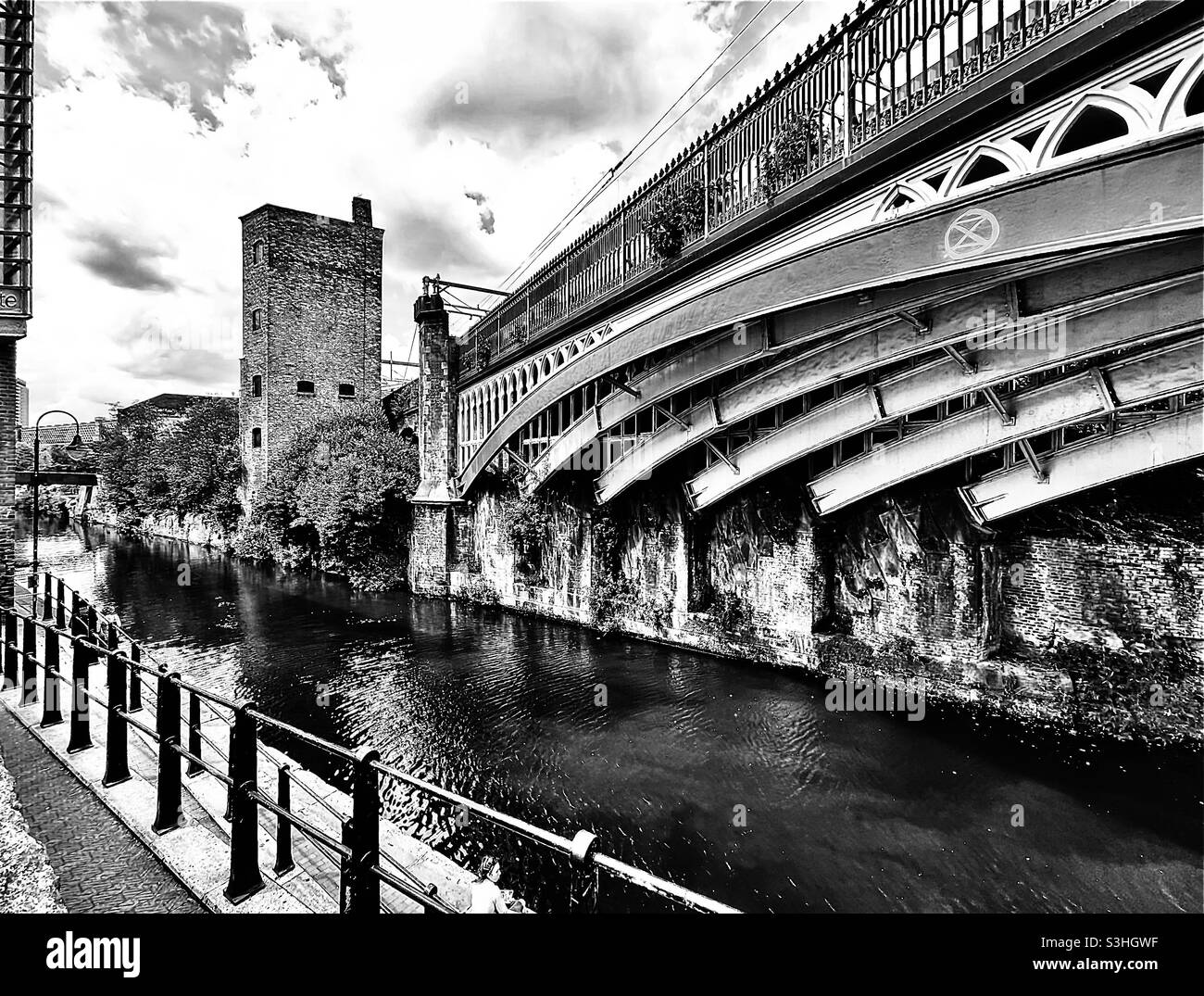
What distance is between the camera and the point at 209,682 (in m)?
9.99

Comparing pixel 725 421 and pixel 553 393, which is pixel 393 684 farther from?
pixel 725 421

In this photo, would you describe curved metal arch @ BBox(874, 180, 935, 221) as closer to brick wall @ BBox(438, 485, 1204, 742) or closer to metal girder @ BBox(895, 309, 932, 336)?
metal girder @ BBox(895, 309, 932, 336)

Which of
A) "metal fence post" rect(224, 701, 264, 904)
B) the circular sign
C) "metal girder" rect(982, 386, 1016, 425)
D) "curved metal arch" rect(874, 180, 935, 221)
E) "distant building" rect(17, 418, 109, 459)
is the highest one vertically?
"distant building" rect(17, 418, 109, 459)

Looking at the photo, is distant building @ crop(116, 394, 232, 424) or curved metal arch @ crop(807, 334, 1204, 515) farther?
distant building @ crop(116, 394, 232, 424)

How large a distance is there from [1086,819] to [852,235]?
6447 millimetres

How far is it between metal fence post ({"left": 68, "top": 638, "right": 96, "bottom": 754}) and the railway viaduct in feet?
22.9

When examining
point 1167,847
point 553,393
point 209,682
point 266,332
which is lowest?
point 1167,847

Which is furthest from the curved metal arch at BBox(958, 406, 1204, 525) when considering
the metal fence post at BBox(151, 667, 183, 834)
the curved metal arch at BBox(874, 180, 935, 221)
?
the metal fence post at BBox(151, 667, 183, 834)

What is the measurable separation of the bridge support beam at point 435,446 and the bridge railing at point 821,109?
25.0 ft

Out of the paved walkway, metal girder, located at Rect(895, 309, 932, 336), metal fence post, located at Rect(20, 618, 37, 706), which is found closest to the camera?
the paved walkway

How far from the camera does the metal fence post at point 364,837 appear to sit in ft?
8.28

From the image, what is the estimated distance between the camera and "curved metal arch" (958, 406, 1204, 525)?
6.43 m
